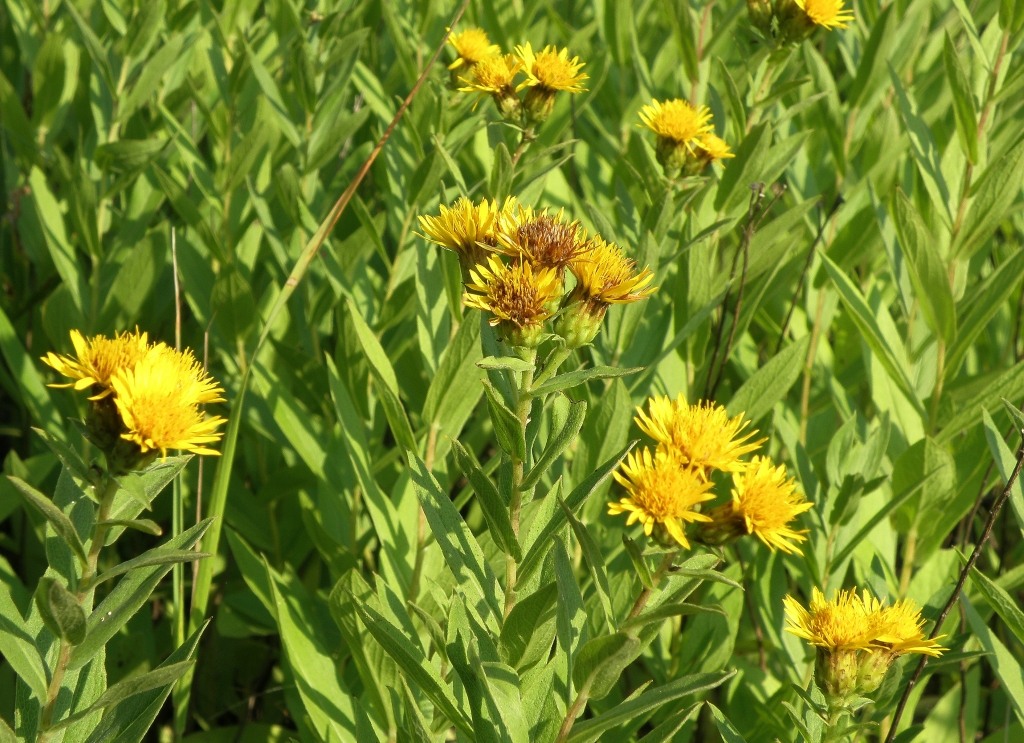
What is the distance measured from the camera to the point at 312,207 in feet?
7.07

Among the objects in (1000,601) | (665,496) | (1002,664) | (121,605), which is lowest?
(1002,664)

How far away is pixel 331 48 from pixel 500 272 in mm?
1276

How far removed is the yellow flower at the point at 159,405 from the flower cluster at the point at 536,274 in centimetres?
27

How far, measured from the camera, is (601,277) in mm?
1142

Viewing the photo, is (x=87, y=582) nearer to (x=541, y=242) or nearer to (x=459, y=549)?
(x=459, y=549)

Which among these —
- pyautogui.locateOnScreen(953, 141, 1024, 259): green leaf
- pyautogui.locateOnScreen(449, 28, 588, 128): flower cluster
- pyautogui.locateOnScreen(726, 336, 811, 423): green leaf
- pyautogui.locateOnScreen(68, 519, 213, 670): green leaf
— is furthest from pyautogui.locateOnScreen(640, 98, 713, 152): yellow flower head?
pyautogui.locateOnScreen(68, 519, 213, 670): green leaf

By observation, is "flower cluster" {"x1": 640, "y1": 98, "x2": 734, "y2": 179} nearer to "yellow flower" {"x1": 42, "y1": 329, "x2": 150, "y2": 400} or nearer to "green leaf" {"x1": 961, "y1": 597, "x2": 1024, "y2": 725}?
"green leaf" {"x1": 961, "y1": 597, "x2": 1024, "y2": 725}

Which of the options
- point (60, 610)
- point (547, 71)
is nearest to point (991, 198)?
point (547, 71)

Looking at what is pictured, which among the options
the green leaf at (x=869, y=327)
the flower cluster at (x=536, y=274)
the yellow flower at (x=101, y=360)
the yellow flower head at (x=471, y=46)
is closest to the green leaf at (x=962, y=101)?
the green leaf at (x=869, y=327)

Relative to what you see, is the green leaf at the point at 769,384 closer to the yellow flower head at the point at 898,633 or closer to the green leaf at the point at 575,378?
the yellow flower head at the point at 898,633

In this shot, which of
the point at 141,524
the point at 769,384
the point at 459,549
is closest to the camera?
the point at 141,524

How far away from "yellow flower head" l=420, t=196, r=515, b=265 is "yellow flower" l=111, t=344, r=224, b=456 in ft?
1.12

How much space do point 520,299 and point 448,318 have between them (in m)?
0.71

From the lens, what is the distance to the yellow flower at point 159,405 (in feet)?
3.07
